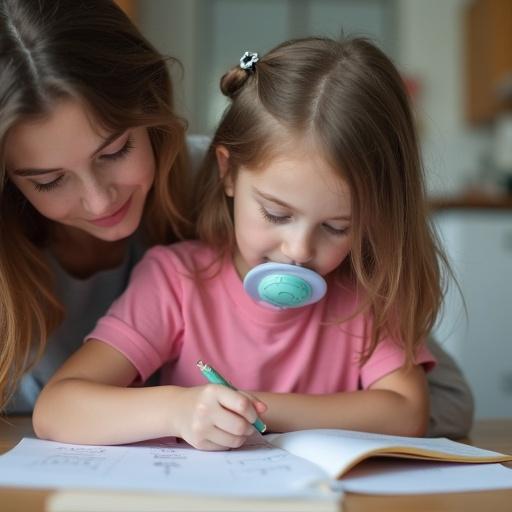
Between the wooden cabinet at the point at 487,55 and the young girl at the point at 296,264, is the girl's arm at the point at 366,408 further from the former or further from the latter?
the wooden cabinet at the point at 487,55

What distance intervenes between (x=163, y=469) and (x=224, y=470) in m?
0.06

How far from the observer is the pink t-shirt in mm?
1115

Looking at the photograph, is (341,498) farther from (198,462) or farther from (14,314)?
(14,314)

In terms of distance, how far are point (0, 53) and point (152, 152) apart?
9.7 inches

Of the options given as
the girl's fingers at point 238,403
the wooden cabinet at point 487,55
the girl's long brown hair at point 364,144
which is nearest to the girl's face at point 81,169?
the girl's long brown hair at point 364,144

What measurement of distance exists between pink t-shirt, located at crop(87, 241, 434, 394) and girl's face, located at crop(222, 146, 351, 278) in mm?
130

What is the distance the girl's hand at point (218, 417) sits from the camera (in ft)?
2.69

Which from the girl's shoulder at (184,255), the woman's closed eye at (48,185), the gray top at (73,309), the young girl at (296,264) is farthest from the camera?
the gray top at (73,309)

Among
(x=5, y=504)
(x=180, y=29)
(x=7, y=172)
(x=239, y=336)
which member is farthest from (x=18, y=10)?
(x=180, y=29)

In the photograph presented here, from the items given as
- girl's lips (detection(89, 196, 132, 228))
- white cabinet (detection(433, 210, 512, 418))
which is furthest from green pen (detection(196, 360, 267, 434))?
white cabinet (detection(433, 210, 512, 418))

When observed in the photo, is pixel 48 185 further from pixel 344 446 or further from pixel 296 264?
pixel 344 446

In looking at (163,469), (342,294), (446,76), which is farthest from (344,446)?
(446,76)

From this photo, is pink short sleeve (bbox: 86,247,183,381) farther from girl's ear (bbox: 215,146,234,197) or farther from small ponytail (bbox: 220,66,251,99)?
small ponytail (bbox: 220,66,251,99)

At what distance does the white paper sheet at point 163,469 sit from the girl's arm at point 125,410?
2cm
